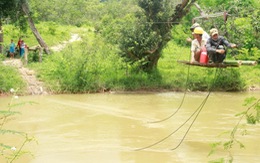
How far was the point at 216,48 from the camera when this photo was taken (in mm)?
7961

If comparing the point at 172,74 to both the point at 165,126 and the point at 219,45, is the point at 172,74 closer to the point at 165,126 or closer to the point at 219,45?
the point at 165,126

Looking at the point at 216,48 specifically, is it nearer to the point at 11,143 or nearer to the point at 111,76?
the point at 11,143

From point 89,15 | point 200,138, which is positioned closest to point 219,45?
point 200,138

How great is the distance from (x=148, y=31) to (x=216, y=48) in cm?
756

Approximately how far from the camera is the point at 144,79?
16.0 meters

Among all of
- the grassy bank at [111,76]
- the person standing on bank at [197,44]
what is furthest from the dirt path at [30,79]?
the person standing on bank at [197,44]

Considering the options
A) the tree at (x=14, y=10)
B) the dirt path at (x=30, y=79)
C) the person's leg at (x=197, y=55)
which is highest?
the tree at (x=14, y=10)

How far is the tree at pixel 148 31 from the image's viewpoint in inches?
603

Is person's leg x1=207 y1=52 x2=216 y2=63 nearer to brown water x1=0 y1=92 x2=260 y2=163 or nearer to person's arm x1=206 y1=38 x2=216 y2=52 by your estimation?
person's arm x1=206 y1=38 x2=216 y2=52

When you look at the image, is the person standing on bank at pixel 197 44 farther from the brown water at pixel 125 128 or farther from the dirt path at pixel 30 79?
the dirt path at pixel 30 79

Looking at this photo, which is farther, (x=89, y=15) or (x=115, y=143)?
(x=89, y=15)

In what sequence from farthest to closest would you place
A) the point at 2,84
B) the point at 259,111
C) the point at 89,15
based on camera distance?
the point at 89,15, the point at 2,84, the point at 259,111

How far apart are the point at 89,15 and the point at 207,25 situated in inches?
966

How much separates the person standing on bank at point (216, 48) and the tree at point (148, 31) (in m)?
7.15
